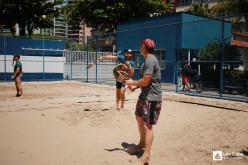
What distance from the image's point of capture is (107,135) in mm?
6699

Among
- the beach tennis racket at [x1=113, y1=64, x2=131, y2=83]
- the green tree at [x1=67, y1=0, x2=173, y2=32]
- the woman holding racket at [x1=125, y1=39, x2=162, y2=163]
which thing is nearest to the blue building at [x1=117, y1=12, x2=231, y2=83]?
the green tree at [x1=67, y1=0, x2=173, y2=32]

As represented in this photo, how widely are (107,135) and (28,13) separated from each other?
83.9 ft

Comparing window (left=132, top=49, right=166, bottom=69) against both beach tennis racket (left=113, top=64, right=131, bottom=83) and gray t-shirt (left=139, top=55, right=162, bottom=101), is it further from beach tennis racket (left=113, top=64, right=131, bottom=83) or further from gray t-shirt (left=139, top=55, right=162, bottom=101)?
gray t-shirt (left=139, top=55, right=162, bottom=101)

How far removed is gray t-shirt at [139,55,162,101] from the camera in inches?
186

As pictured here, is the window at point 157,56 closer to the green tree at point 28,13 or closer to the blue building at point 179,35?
the blue building at point 179,35

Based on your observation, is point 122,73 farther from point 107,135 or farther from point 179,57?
point 179,57

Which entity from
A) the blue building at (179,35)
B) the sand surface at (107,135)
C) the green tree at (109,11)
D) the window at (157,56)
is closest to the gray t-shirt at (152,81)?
the sand surface at (107,135)

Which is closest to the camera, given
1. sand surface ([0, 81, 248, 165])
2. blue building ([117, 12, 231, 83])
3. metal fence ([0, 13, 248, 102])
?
sand surface ([0, 81, 248, 165])

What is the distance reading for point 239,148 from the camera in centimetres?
580

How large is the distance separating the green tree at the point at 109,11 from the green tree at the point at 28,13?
422 cm

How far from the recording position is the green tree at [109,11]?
113 feet

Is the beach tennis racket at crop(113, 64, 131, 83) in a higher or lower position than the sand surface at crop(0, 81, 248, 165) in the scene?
higher

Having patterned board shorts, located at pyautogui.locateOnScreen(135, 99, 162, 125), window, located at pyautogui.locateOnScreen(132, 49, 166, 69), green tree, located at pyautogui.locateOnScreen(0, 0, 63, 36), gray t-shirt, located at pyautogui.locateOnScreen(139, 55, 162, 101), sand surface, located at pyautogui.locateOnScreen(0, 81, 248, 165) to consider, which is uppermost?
green tree, located at pyautogui.locateOnScreen(0, 0, 63, 36)

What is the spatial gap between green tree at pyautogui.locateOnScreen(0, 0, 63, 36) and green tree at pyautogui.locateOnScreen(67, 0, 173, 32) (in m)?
4.22
